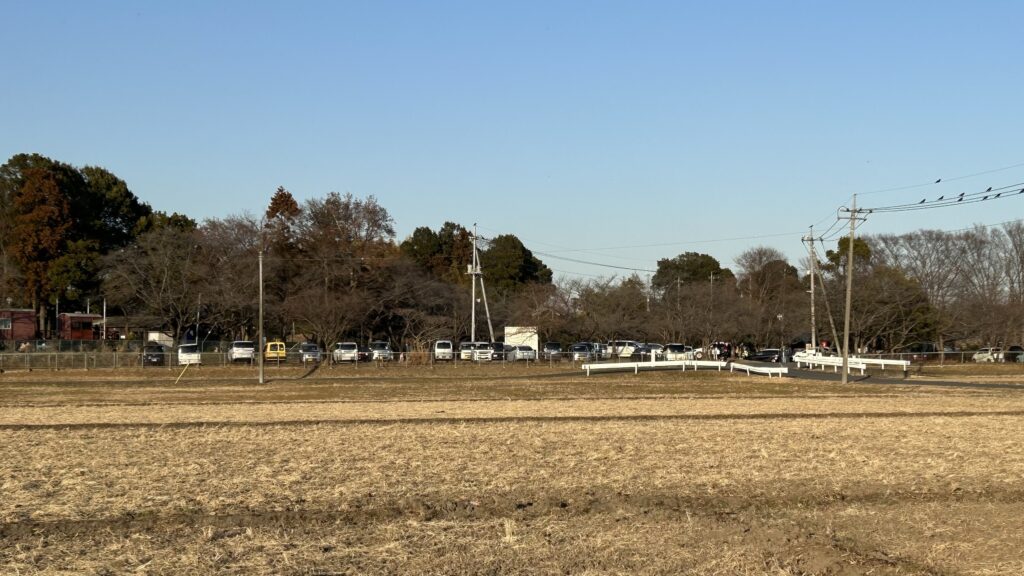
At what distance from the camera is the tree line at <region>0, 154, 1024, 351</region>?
69.9 m

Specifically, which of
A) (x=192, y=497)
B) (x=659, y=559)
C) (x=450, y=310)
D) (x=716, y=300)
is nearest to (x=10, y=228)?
(x=450, y=310)

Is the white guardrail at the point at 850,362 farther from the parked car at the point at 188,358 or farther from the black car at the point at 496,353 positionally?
the parked car at the point at 188,358

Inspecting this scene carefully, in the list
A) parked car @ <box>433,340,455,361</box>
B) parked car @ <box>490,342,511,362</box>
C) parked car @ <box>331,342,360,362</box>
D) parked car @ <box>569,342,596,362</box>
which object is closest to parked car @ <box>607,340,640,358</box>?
parked car @ <box>569,342,596,362</box>

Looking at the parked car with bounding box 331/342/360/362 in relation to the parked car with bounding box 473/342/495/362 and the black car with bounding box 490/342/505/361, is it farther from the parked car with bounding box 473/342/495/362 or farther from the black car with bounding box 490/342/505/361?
the black car with bounding box 490/342/505/361

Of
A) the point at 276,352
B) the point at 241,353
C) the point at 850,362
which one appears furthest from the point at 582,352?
the point at 241,353

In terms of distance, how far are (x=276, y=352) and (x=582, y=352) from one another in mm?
19594

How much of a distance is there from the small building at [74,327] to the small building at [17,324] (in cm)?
277

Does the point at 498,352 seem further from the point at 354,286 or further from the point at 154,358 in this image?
the point at 154,358

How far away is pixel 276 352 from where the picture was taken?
204 feet

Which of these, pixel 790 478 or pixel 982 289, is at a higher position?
pixel 982 289

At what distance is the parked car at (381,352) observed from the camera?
6041cm

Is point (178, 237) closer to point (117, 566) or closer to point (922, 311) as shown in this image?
point (922, 311)

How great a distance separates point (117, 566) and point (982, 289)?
82.5 metres

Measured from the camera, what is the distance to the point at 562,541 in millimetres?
10133
